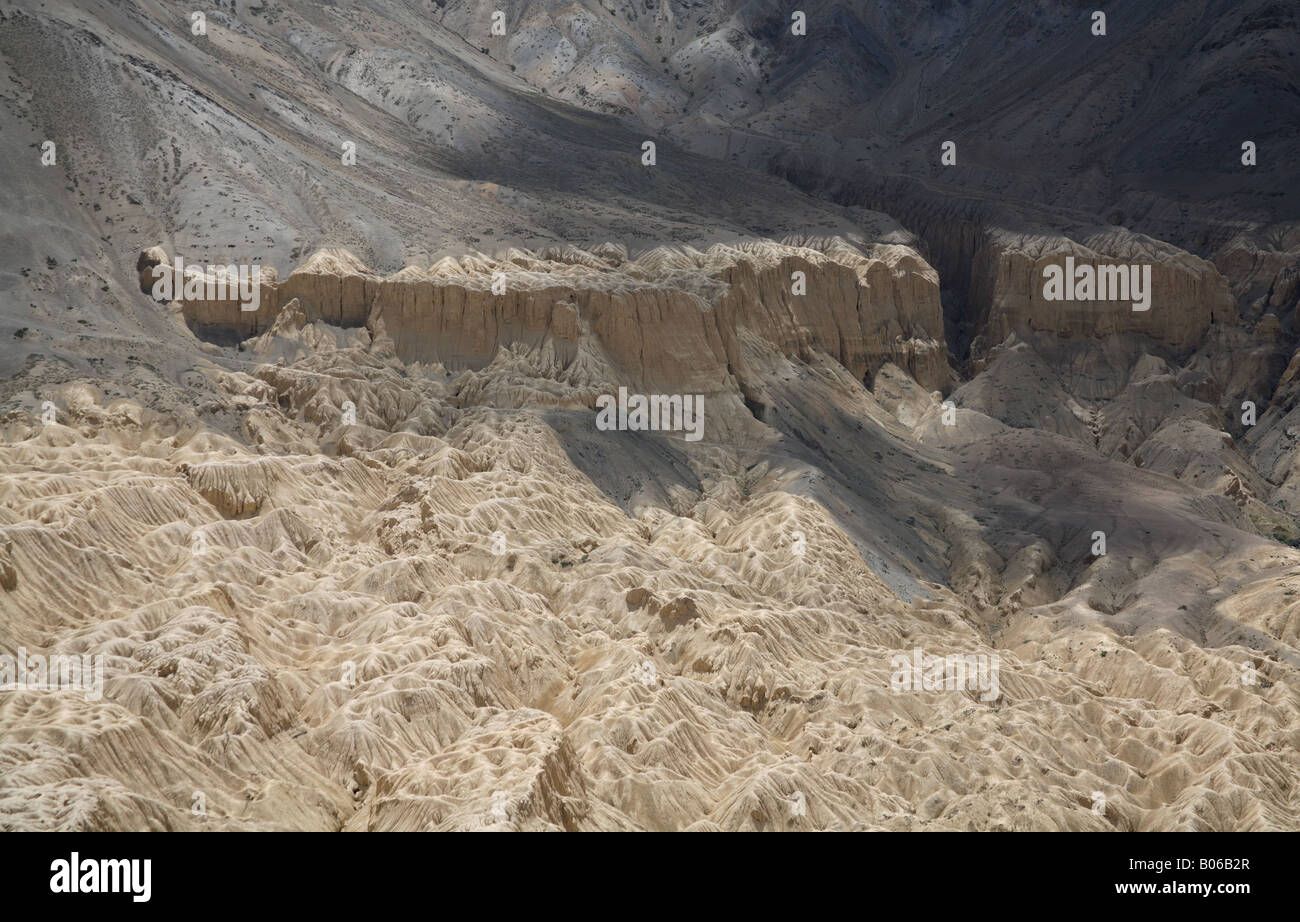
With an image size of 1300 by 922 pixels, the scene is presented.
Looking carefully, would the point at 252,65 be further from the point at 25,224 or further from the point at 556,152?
the point at 25,224

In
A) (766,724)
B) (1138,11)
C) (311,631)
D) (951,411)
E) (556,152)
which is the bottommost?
(766,724)

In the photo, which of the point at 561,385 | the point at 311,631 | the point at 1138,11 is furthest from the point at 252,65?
the point at 1138,11

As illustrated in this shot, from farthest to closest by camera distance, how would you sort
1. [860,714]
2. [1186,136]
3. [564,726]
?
[1186,136] → [860,714] → [564,726]
